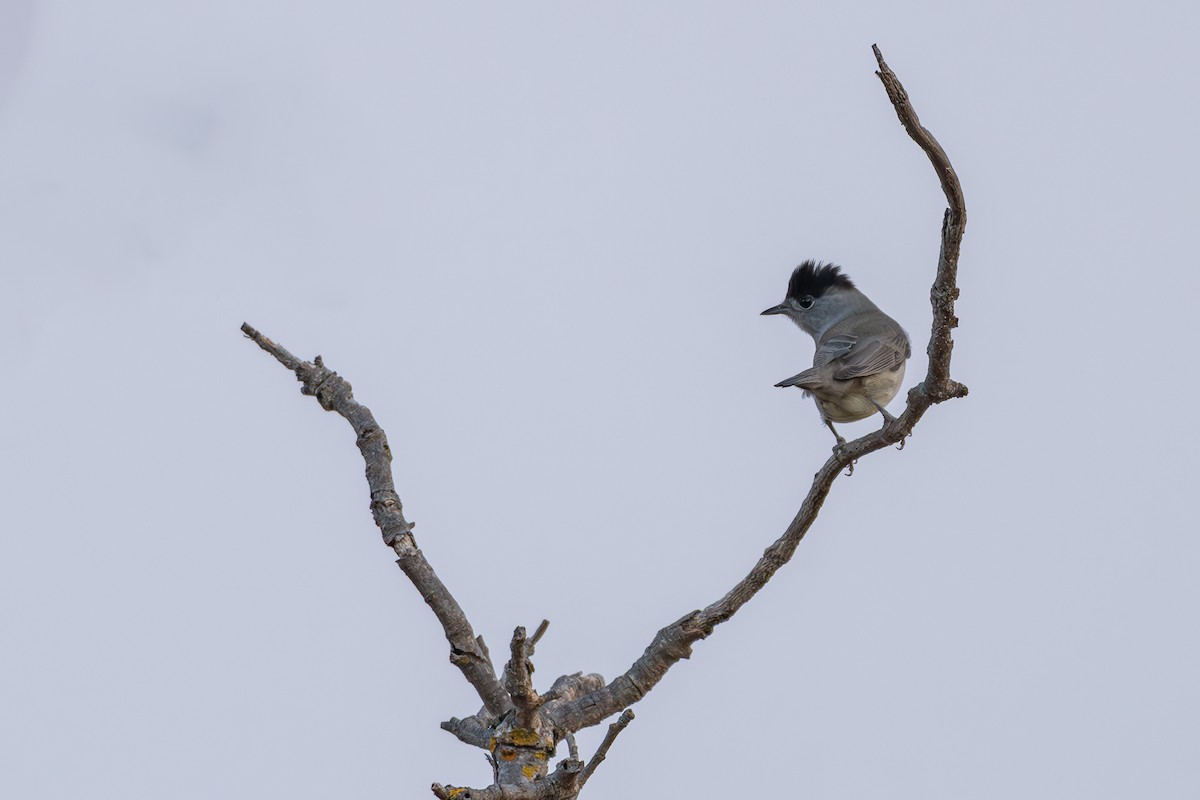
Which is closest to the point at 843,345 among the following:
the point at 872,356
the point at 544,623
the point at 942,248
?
the point at 872,356

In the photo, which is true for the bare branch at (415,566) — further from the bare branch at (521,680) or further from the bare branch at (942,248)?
the bare branch at (942,248)

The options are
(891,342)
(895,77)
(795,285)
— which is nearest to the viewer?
(895,77)

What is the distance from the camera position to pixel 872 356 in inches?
302

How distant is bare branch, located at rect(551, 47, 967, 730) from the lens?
4.40 meters

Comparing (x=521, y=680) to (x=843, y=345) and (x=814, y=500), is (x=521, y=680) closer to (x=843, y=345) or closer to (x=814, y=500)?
(x=814, y=500)

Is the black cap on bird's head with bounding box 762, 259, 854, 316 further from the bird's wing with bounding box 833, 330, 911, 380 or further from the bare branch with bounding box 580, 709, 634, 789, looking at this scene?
the bare branch with bounding box 580, 709, 634, 789

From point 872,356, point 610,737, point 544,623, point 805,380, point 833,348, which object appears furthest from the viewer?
point 833,348

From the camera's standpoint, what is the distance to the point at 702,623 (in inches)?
204

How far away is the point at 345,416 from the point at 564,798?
1973mm

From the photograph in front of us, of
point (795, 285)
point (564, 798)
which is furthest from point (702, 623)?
point (795, 285)

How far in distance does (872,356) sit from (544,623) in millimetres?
3095

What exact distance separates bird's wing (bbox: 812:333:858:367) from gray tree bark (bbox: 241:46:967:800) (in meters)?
2.20

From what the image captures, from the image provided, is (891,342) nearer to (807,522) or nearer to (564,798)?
(807,522)

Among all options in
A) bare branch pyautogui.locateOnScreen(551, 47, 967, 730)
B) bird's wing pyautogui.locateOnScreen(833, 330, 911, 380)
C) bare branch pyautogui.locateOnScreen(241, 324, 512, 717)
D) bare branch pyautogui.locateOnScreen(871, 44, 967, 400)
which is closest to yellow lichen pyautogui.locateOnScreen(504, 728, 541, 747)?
bare branch pyautogui.locateOnScreen(241, 324, 512, 717)
